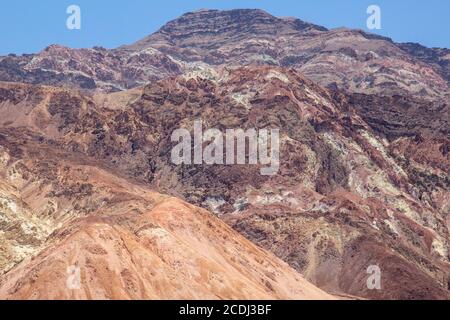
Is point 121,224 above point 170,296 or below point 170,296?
above

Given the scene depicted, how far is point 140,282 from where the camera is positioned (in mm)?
159000
